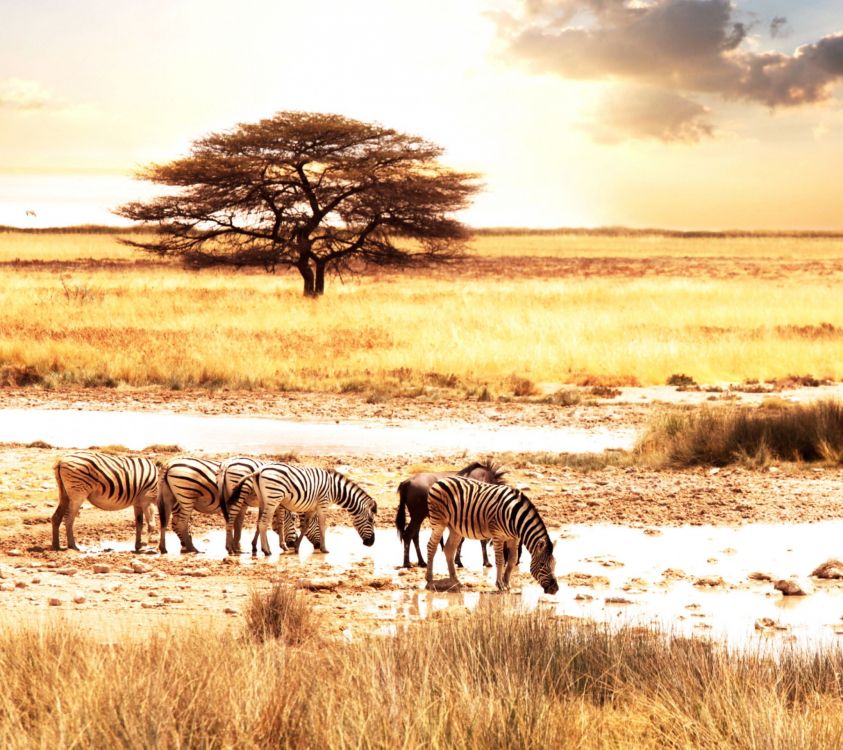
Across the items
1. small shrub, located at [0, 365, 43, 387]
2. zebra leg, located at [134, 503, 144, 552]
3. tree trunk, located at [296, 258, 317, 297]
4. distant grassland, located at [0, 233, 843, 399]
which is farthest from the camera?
tree trunk, located at [296, 258, 317, 297]

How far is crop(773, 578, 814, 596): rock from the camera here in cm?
929

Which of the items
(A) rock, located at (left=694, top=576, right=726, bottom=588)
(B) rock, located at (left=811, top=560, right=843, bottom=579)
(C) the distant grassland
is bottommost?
(A) rock, located at (left=694, top=576, right=726, bottom=588)

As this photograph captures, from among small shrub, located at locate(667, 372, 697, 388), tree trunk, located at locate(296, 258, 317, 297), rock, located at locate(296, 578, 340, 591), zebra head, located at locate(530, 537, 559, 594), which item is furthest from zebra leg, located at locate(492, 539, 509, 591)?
tree trunk, located at locate(296, 258, 317, 297)

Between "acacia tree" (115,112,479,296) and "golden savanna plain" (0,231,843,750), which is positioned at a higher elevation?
"acacia tree" (115,112,479,296)

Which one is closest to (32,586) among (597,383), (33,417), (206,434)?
(206,434)

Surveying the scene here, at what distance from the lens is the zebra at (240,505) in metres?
10.2

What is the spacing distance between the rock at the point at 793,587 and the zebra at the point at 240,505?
12.9 ft

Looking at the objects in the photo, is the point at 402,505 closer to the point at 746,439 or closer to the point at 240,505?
the point at 240,505

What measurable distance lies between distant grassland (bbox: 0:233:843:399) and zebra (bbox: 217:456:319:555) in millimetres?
11169

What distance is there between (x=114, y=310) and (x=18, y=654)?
28.2 metres

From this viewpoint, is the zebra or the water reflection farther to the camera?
the zebra

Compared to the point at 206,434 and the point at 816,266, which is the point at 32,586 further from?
the point at 816,266

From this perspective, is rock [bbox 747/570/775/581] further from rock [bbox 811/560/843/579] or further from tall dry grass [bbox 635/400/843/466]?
tall dry grass [bbox 635/400/843/466]

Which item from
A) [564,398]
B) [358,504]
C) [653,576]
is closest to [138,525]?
[358,504]
